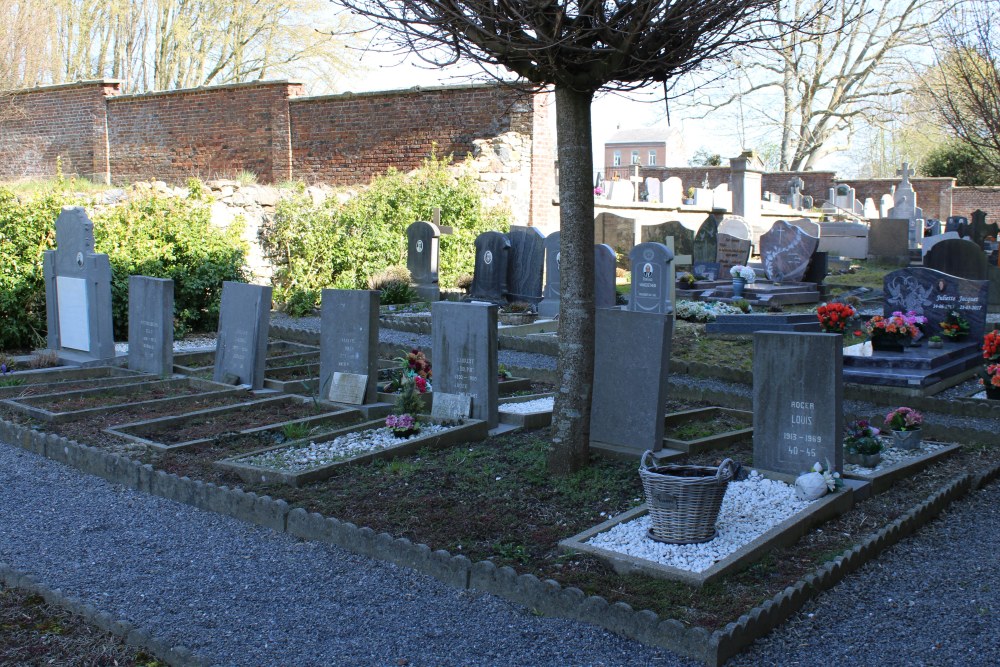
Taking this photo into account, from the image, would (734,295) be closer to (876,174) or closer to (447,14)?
(447,14)

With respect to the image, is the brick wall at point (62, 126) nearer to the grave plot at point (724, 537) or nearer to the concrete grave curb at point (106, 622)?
the concrete grave curb at point (106, 622)

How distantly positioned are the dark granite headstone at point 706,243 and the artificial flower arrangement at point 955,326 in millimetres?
8046

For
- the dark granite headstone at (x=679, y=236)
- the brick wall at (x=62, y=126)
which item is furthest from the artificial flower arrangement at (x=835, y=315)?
the brick wall at (x=62, y=126)

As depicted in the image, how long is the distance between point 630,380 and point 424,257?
9907mm

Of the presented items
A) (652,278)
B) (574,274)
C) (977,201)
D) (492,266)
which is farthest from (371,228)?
(977,201)

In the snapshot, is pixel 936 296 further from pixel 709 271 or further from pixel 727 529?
pixel 709 271

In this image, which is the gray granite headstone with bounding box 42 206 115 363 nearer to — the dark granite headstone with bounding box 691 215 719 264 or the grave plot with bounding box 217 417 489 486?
the grave plot with bounding box 217 417 489 486

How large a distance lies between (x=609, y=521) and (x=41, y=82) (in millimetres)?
29754

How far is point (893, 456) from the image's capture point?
626cm

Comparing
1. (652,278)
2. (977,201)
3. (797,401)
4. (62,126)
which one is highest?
(62,126)

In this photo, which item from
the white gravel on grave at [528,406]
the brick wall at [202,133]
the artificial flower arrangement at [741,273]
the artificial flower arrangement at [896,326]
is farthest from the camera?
the brick wall at [202,133]

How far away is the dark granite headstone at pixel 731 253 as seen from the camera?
16781 mm

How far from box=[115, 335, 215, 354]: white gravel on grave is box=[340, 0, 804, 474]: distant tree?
7.14m

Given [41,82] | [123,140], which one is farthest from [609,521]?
[41,82]
